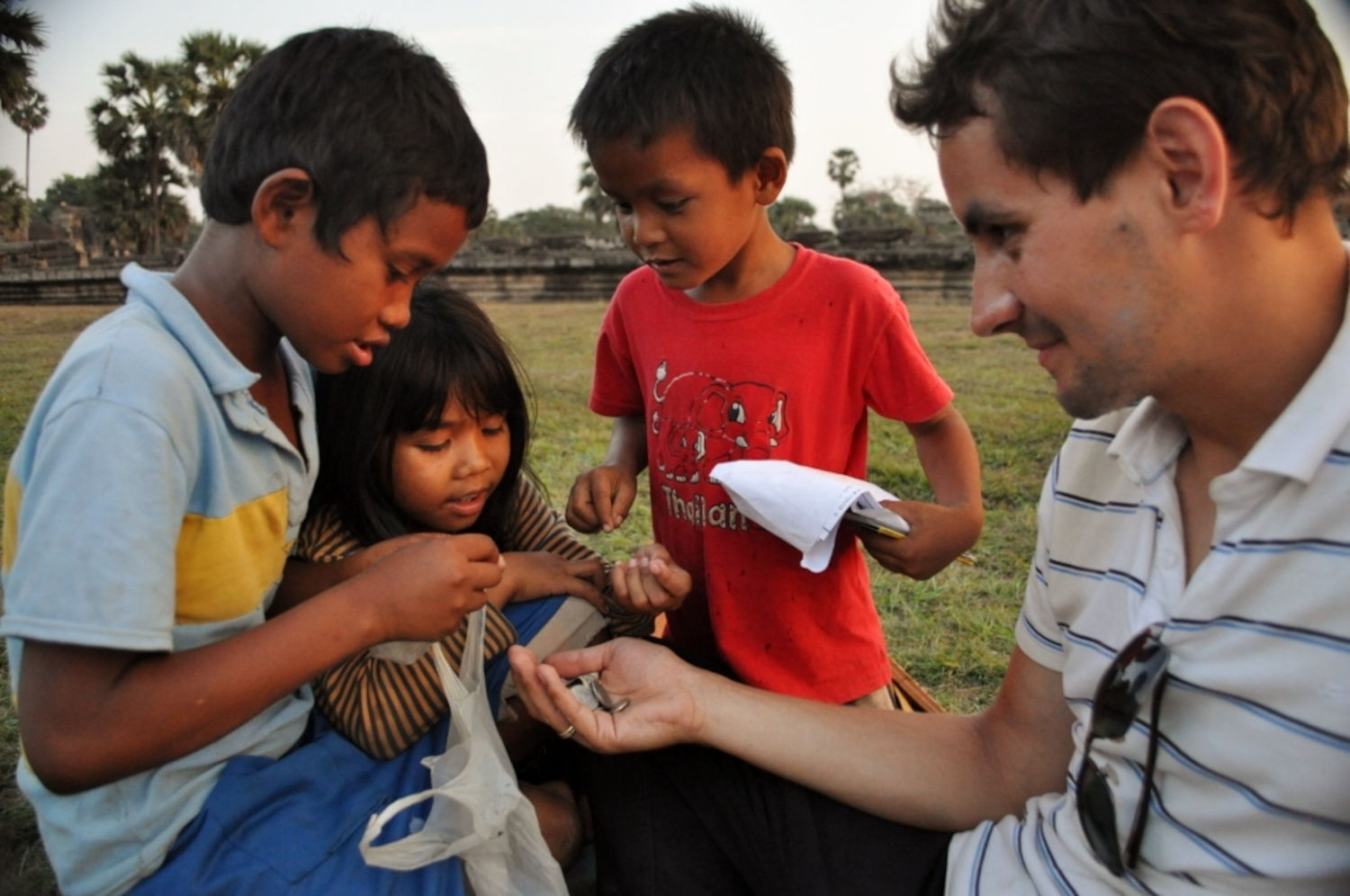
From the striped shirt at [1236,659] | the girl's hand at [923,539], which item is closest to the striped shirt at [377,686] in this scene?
the girl's hand at [923,539]

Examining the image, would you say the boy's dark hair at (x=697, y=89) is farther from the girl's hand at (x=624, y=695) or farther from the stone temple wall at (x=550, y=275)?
the stone temple wall at (x=550, y=275)

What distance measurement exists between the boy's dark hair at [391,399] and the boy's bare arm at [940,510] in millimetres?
752

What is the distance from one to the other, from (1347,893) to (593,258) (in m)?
15.5

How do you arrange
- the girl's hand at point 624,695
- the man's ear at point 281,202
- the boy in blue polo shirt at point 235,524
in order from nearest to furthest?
the boy in blue polo shirt at point 235,524 → the man's ear at point 281,202 → the girl's hand at point 624,695

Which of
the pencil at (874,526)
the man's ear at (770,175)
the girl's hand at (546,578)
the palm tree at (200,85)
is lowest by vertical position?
the girl's hand at (546,578)

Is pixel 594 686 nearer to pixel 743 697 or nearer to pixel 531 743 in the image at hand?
pixel 743 697

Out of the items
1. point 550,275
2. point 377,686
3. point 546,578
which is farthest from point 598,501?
point 550,275

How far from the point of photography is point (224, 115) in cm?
139

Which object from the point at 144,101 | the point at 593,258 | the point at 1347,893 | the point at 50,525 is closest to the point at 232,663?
the point at 50,525

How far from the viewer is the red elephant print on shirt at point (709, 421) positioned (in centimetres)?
190

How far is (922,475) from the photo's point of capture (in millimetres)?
4477

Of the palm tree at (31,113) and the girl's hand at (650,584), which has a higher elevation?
the palm tree at (31,113)

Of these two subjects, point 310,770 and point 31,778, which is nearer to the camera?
point 31,778

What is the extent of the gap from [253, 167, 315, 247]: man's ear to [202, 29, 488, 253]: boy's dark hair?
0.02 m
